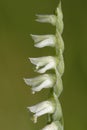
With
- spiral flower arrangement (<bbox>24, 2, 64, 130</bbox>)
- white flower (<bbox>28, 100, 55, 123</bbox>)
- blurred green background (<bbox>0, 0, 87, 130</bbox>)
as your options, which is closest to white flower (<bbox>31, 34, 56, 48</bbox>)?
spiral flower arrangement (<bbox>24, 2, 64, 130</bbox>)

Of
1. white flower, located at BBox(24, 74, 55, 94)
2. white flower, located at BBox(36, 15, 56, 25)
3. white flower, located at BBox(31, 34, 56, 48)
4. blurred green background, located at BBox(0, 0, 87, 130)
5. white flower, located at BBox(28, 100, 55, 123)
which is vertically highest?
Result: white flower, located at BBox(36, 15, 56, 25)

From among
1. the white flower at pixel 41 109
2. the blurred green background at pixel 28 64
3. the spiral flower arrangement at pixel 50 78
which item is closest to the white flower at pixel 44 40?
the spiral flower arrangement at pixel 50 78

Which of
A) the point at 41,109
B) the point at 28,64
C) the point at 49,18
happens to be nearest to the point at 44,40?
the point at 49,18

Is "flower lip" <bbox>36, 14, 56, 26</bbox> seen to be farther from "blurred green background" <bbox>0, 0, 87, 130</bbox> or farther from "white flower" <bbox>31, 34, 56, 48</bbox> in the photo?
"blurred green background" <bbox>0, 0, 87, 130</bbox>

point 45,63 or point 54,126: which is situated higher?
point 45,63

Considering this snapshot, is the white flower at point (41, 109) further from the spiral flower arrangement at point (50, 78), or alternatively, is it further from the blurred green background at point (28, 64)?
the blurred green background at point (28, 64)

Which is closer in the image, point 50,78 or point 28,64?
point 50,78

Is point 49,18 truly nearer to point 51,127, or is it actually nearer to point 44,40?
point 44,40
